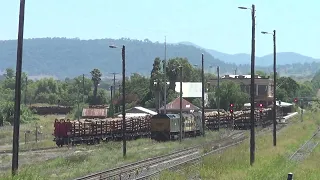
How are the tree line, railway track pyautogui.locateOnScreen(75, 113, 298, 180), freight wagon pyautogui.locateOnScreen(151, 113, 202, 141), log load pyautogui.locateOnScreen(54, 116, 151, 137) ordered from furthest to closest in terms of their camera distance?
1. the tree line
2. freight wagon pyautogui.locateOnScreen(151, 113, 202, 141)
3. log load pyautogui.locateOnScreen(54, 116, 151, 137)
4. railway track pyautogui.locateOnScreen(75, 113, 298, 180)

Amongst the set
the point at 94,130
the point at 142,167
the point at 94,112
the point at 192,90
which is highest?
the point at 192,90

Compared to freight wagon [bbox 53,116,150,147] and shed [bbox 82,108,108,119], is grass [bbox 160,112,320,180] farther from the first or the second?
shed [bbox 82,108,108,119]

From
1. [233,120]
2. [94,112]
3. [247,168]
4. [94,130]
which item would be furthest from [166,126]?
[94,112]

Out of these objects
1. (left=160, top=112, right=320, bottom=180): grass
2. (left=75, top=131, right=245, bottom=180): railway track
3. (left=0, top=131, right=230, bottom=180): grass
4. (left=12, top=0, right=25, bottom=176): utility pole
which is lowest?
(left=0, top=131, right=230, bottom=180): grass

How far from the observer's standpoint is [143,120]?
→ 6494cm

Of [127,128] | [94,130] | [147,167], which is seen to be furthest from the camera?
[127,128]

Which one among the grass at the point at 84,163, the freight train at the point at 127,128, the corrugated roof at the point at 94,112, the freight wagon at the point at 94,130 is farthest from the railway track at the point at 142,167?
the corrugated roof at the point at 94,112

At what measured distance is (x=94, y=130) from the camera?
2237 inches

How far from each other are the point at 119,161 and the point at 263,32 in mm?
16308

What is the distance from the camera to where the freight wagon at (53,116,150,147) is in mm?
53750

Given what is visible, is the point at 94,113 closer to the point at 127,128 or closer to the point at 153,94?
the point at 153,94

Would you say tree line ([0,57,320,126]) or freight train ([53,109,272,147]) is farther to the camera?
tree line ([0,57,320,126])

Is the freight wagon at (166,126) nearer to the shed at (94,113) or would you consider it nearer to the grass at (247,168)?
the grass at (247,168)

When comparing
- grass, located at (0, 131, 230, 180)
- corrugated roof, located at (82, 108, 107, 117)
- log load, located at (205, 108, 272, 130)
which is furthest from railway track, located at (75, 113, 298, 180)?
corrugated roof, located at (82, 108, 107, 117)
